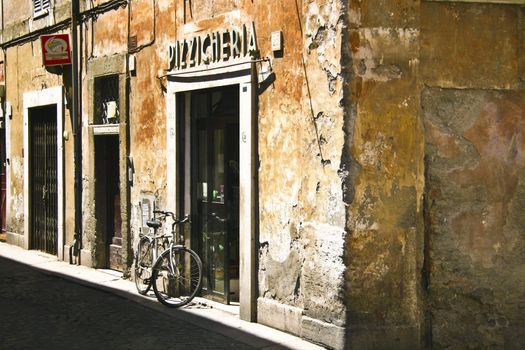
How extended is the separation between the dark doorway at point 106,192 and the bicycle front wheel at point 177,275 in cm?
253

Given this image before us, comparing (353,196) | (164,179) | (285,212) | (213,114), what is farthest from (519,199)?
(164,179)

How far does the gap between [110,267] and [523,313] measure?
660 centimetres

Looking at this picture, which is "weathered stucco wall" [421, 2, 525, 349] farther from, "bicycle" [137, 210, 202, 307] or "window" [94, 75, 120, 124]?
"window" [94, 75, 120, 124]

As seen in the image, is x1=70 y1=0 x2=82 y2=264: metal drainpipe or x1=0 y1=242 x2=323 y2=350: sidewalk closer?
x1=0 y1=242 x2=323 y2=350: sidewalk

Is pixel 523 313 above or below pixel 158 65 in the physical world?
below

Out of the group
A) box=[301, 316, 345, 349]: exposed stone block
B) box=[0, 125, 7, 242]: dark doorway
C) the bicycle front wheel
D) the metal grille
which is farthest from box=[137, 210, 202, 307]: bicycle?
box=[0, 125, 7, 242]: dark doorway

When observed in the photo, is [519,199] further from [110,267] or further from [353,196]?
[110,267]

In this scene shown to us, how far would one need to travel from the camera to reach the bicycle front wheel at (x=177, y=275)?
922cm

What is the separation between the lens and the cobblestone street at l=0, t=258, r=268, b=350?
7.47m

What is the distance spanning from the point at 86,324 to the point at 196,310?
50.5 inches

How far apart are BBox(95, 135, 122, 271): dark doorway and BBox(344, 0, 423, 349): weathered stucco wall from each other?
5835mm

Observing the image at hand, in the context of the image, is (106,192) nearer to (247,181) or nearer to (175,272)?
(175,272)

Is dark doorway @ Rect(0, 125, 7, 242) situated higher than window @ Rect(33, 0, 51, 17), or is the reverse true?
window @ Rect(33, 0, 51, 17)

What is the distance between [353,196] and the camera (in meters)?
6.95
